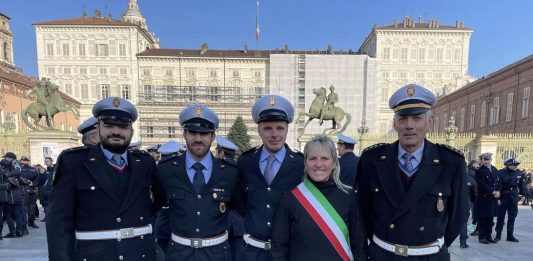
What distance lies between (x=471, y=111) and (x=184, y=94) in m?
→ 36.0

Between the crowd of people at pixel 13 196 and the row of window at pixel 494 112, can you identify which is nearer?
the crowd of people at pixel 13 196

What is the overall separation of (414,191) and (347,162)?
5.51 feet

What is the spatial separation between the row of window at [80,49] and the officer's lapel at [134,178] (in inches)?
1976

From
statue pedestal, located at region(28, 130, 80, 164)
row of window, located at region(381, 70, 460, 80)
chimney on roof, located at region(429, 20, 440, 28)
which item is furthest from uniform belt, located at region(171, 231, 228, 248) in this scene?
chimney on roof, located at region(429, 20, 440, 28)

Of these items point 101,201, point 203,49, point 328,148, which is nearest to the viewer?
point 328,148

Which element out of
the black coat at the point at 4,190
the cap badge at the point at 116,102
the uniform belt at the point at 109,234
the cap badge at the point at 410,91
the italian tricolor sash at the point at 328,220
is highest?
the cap badge at the point at 410,91

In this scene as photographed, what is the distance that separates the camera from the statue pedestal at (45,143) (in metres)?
14.6

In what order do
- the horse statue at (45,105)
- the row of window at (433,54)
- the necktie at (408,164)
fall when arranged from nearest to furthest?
1. the necktie at (408,164)
2. the horse statue at (45,105)
3. the row of window at (433,54)

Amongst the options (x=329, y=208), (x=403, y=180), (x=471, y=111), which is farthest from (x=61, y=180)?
(x=471, y=111)

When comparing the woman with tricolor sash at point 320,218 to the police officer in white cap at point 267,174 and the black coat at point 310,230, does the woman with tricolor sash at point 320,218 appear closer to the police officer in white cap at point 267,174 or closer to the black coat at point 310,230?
the black coat at point 310,230

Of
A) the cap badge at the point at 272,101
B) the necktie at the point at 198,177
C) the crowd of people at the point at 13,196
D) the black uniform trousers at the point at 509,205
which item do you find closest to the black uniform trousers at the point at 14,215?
the crowd of people at the point at 13,196

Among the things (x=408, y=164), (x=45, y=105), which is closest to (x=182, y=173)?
(x=408, y=164)

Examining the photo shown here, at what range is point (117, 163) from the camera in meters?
2.44

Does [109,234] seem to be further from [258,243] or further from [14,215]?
[14,215]
